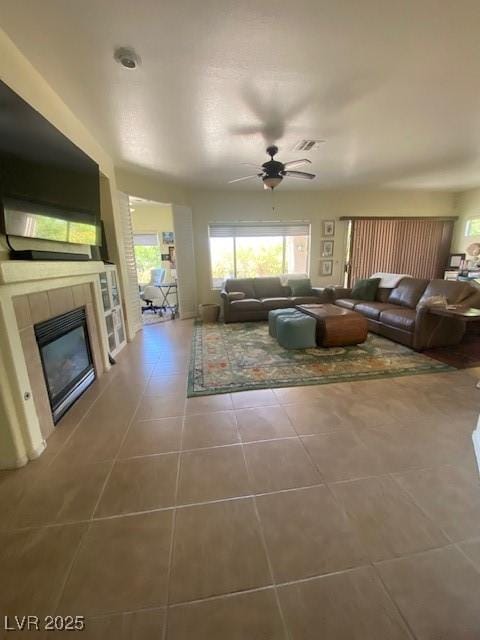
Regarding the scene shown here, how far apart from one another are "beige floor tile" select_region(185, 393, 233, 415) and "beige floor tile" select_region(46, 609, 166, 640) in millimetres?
1197

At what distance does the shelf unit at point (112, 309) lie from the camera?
318 centimetres

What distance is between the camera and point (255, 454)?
5.27 feet

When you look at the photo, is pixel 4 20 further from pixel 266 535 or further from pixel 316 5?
pixel 266 535

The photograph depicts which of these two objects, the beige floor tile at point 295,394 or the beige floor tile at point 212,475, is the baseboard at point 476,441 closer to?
the beige floor tile at point 295,394

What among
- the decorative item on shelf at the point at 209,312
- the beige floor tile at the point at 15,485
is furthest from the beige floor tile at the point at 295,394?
the decorative item on shelf at the point at 209,312

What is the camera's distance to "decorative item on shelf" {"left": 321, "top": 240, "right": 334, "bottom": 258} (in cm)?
591

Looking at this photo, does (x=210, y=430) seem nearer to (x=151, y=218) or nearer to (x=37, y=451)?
(x=37, y=451)

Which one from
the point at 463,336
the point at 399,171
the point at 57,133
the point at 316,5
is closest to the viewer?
the point at 316,5

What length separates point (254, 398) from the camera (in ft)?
7.34

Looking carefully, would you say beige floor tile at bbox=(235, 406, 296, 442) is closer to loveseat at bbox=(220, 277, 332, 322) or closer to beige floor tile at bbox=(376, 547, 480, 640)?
beige floor tile at bbox=(376, 547, 480, 640)

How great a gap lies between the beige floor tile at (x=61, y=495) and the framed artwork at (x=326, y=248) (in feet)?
18.7

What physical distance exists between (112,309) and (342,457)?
3069 millimetres

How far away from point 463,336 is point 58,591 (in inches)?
176

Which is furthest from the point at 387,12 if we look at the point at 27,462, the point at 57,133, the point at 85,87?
the point at 27,462
